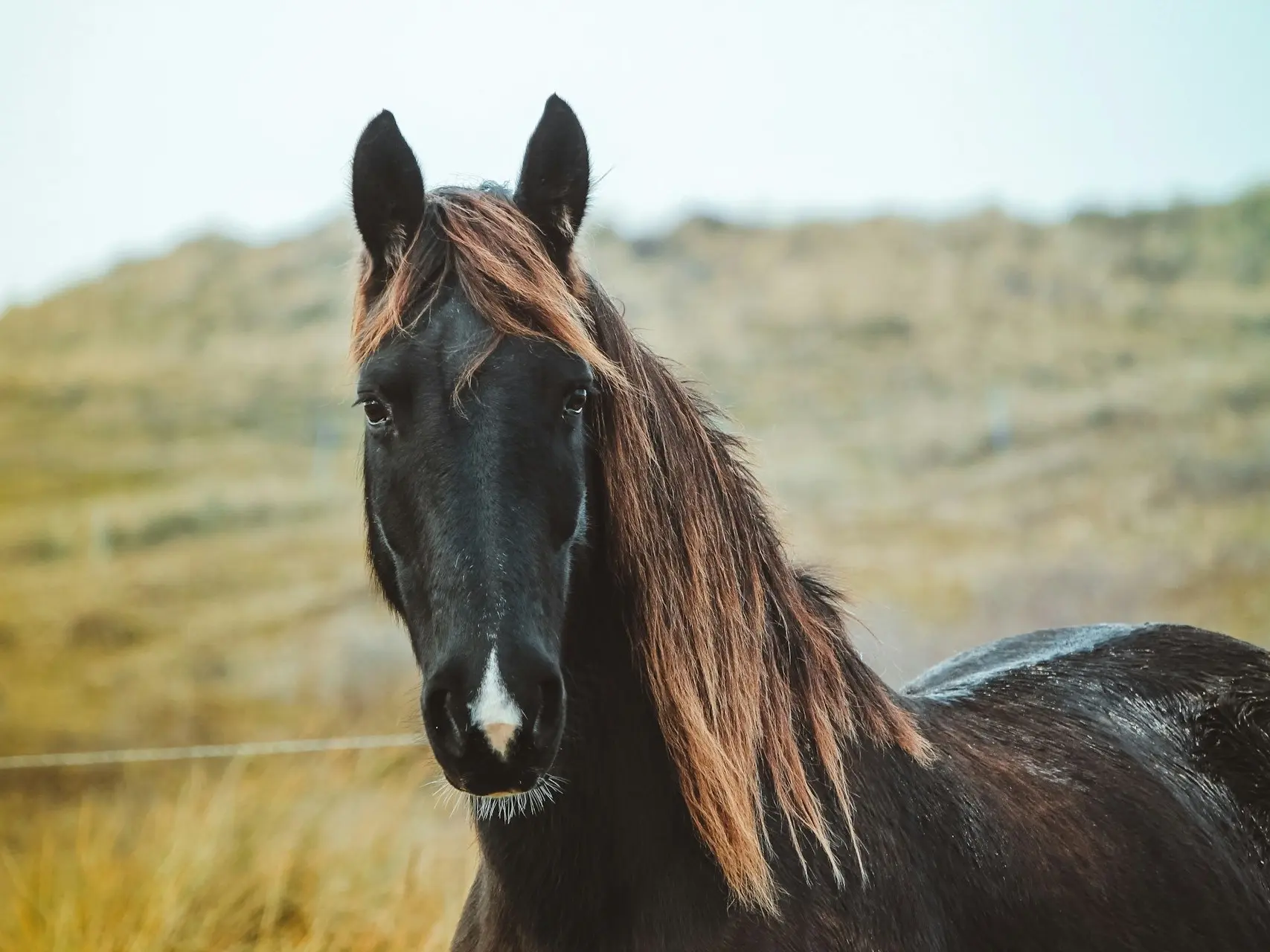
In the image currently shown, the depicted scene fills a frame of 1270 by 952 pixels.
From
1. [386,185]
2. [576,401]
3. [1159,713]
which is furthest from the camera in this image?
[1159,713]

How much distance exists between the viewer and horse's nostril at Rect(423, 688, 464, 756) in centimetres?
134

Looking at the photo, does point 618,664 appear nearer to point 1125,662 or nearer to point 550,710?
point 550,710

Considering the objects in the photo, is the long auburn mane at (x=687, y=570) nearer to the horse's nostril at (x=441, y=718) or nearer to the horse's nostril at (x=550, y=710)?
the horse's nostril at (x=550, y=710)

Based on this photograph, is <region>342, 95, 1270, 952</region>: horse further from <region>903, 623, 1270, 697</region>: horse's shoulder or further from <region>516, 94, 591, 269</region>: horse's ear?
<region>903, 623, 1270, 697</region>: horse's shoulder

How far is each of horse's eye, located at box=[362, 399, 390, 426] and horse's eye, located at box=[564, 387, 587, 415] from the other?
29 centimetres

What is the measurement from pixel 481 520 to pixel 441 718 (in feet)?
0.92

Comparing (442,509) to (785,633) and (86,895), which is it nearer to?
(785,633)

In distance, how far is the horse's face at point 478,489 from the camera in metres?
1.35

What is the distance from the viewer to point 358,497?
20.2 ft

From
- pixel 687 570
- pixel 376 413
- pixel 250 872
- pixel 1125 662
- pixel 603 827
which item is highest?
pixel 376 413

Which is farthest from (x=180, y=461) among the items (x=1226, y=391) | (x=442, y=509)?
(x=1226, y=391)

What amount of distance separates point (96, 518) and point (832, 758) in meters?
12.1

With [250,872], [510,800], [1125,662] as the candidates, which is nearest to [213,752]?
[250,872]

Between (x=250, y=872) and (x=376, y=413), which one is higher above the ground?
(x=376, y=413)
